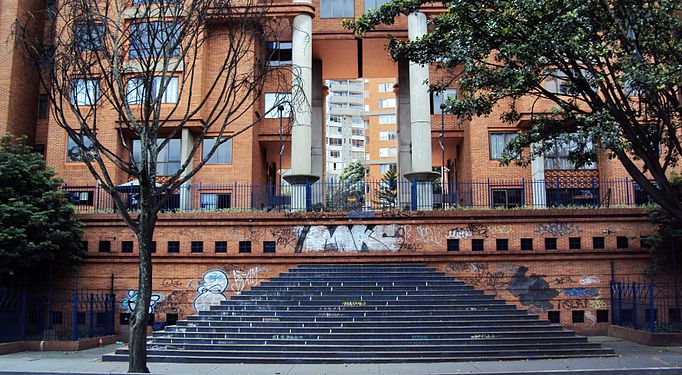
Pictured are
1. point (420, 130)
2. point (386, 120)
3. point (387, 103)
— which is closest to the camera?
point (420, 130)

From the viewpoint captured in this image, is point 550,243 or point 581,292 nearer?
point 581,292

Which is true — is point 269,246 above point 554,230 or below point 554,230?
below

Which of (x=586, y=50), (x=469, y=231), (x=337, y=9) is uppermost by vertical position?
(x=337, y=9)

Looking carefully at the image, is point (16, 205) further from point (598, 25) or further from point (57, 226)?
point (598, 25)

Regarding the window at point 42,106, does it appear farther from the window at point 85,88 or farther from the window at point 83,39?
the window at point 83,39

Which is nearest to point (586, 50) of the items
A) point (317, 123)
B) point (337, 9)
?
point (337, 9)

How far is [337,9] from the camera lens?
96.8 feet

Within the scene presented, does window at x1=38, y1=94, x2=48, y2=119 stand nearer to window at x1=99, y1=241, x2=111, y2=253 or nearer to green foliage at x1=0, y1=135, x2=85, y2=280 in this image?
green foliage at x1=0, y1=135, x2=85, y2=280

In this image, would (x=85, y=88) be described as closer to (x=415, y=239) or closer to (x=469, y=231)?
(x=415, y=239)

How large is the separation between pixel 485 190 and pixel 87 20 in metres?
19.2

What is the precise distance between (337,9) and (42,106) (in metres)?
16.6

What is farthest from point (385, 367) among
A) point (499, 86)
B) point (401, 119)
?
point (401, 119)

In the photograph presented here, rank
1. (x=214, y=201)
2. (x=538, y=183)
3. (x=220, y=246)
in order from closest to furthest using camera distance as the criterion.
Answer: (x=220, y=246) < (x=538, y=183) < (x=214, y=201)

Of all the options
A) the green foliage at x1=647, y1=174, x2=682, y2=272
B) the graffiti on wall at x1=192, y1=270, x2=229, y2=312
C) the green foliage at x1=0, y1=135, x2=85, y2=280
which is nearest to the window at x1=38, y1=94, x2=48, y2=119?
the green foliage at x1=0, y1=135, x2=85, y2=280
